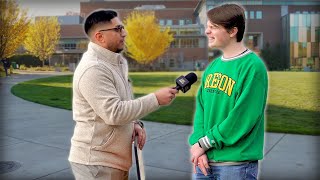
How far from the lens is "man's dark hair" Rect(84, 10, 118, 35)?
1.91 meters

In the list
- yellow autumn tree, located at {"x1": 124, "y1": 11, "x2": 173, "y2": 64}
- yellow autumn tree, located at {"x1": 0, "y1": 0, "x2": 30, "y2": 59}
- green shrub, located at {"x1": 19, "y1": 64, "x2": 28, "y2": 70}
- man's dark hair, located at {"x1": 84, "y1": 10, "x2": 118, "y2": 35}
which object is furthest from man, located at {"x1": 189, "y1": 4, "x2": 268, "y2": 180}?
green shrub, located at {"x1": 19, "y1": 64, "x2": 28, "y2": 70}

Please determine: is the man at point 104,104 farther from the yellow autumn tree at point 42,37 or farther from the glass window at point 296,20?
the glass window at point 296,20

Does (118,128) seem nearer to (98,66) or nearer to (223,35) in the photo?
(98,66)

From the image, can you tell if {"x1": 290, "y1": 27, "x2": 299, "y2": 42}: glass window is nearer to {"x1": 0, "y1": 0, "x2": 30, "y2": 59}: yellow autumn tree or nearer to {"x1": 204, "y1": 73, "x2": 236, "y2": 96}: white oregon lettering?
{"x1": 0, "y1": 0, "x2": 30, "y2": 59}: yellow autumn tree

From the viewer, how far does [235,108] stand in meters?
1.62

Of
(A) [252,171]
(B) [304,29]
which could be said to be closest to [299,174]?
(A) [252,171]

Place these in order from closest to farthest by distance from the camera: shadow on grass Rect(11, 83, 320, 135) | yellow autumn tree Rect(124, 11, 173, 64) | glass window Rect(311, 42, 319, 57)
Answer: shadow on grass Rect(11, 83, 320, 135) < yellow autumn tree Rect(124, 11, 173, 64) < glass window Rect(311, 42, 319, 57)

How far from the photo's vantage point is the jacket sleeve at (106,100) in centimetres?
176

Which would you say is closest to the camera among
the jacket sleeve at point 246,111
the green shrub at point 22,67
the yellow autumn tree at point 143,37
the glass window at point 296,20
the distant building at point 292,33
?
the jacket sleeve at point 246,111

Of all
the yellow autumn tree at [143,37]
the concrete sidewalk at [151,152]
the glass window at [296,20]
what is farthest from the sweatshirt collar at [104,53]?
the glass window at [296,20]

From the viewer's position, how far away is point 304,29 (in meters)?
38.2

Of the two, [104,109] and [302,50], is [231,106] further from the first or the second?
[302,50]

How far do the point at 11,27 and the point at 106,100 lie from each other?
224 inches

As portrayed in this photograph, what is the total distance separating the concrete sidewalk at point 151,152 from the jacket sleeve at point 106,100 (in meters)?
1.98
